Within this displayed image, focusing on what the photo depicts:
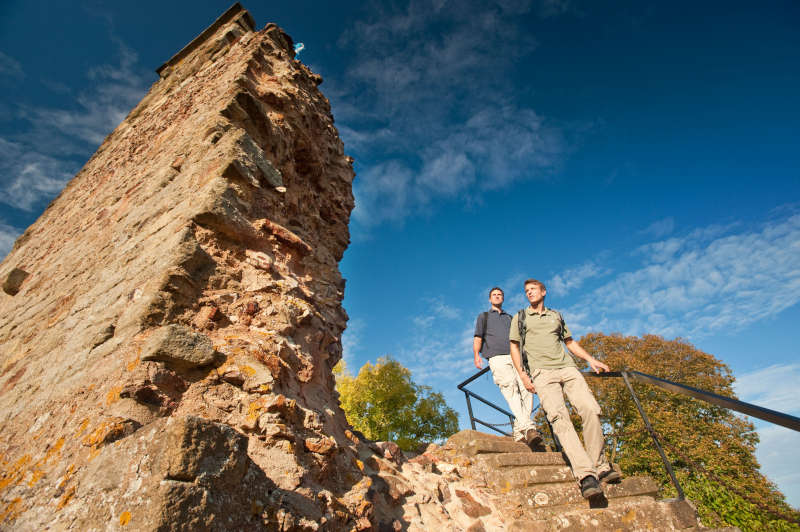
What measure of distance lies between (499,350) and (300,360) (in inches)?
137

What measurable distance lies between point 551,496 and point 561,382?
1.07 metres

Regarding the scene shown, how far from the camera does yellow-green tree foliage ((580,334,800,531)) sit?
436 inches

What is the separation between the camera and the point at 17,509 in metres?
1.53

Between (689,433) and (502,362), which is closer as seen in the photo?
(502,362)

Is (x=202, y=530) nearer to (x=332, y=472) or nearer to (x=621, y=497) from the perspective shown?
(x=332, y=472)

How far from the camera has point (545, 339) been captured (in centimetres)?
393

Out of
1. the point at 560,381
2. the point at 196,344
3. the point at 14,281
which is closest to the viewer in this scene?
the point at 196,344

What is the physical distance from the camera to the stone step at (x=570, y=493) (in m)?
3.48

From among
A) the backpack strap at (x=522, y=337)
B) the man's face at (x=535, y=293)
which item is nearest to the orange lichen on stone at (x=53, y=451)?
the backpack strap at (x=522, y=337)

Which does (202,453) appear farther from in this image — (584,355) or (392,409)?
(392,409)

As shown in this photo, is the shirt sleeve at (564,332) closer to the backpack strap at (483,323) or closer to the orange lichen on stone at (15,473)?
the backpack strap at (483,323)

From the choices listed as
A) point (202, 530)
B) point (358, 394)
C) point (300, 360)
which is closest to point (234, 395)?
point (300, 360)

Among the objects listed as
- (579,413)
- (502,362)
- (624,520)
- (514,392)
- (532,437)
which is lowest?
(624,520)

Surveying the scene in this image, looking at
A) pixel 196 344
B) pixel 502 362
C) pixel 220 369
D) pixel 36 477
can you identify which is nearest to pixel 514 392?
pixel 502 362
